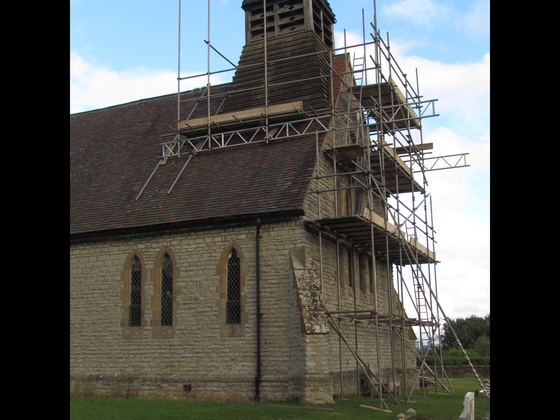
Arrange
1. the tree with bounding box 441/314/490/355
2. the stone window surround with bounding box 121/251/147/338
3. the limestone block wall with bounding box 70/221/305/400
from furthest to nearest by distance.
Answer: the tree with bounding box 441/314/490/355 < the stone window surround with bounding box 121/251/147/338 < the limestone block wall with bounding box 70/221/305/400

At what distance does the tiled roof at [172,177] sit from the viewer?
19703 mm

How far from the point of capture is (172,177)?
22.8m

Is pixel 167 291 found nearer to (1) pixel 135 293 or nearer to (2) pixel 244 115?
(1) pixel 135 293

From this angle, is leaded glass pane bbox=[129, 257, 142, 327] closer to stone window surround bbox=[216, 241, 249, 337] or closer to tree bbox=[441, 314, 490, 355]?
stone window surround bbox=[216, 241, 249, 337]

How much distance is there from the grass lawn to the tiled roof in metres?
5.40

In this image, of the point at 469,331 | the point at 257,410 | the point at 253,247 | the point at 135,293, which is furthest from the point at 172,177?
the point at 469,331

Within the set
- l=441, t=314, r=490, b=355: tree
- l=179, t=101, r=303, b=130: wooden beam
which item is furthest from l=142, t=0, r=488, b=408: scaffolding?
l=441, t=314, r=490, b=355: tree

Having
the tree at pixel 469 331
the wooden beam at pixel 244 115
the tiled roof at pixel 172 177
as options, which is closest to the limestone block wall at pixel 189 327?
the tiled roof at pixel 172 177

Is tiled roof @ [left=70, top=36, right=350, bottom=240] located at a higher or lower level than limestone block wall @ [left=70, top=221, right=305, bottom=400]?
higher

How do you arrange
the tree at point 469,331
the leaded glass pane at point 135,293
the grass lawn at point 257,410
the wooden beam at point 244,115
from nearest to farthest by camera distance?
the grass lawn at point 257,410, the leaded glass pane at point 135,293, the wooden beam at point 244,115, the tree at point 469,331

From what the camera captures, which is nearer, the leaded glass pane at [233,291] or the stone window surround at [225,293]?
the stone window surround at [225,293]

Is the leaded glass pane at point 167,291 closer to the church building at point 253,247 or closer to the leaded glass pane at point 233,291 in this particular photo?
the church building at point 253,247

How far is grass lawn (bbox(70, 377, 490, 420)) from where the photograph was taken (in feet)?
48.1

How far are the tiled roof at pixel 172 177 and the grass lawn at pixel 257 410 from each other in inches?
212
